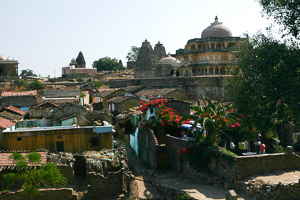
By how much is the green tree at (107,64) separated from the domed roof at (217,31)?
4222cm

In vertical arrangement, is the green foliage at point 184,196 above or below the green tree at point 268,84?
below

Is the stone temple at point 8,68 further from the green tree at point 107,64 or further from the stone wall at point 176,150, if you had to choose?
the stone wall at point 176,150

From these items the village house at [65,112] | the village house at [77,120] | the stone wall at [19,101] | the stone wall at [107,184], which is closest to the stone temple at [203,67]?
the stone wall at [19,101]

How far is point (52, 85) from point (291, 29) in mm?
47762

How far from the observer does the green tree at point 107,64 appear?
268ft

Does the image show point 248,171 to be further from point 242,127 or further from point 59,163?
point 59,163

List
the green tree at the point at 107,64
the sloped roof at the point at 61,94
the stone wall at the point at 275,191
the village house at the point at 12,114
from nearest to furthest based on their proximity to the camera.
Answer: the stone wall at the point at 275,191
the village house at the point at 12,114
the sloped roof at the point at 61,94
the green tree at the point at 107,64

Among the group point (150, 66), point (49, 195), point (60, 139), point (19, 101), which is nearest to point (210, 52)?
point (150, 66)

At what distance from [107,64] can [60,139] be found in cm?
6668

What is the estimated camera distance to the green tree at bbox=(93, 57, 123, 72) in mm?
81750

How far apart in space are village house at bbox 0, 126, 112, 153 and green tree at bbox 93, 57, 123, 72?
65612 mm

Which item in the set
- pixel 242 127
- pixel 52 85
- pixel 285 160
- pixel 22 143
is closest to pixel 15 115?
pixel 22 143

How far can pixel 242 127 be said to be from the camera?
45.4 ft

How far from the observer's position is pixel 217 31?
41719 millimetres
